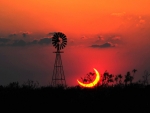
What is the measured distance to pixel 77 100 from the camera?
2231 cm

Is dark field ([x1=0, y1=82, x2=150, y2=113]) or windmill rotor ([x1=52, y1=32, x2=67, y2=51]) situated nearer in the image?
dark field ([x1=0, y1=82, x2=150, y2=113])

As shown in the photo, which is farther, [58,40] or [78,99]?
[58,40]

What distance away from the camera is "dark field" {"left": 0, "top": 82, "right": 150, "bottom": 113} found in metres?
22.0

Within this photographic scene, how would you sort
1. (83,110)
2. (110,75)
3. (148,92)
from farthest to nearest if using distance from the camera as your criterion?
(110,75) → (148,92) → (83,110)

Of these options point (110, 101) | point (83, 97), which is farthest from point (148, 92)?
point (83, 97)

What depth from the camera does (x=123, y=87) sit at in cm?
2492

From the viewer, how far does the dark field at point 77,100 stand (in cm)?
2198

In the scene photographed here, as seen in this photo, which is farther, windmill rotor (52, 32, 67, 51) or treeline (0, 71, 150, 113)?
windmill rotor (52, 32, 67, 51)

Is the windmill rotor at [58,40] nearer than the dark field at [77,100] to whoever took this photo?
No

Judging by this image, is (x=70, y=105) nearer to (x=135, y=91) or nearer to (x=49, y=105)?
(x=49, y=105)

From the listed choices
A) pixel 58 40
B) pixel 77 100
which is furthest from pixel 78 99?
pixel 58 40

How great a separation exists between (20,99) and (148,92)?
837 centimetres

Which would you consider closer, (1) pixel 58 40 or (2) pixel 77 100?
(2) pixel 77 100

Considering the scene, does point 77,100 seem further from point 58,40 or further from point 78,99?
point 58,40
